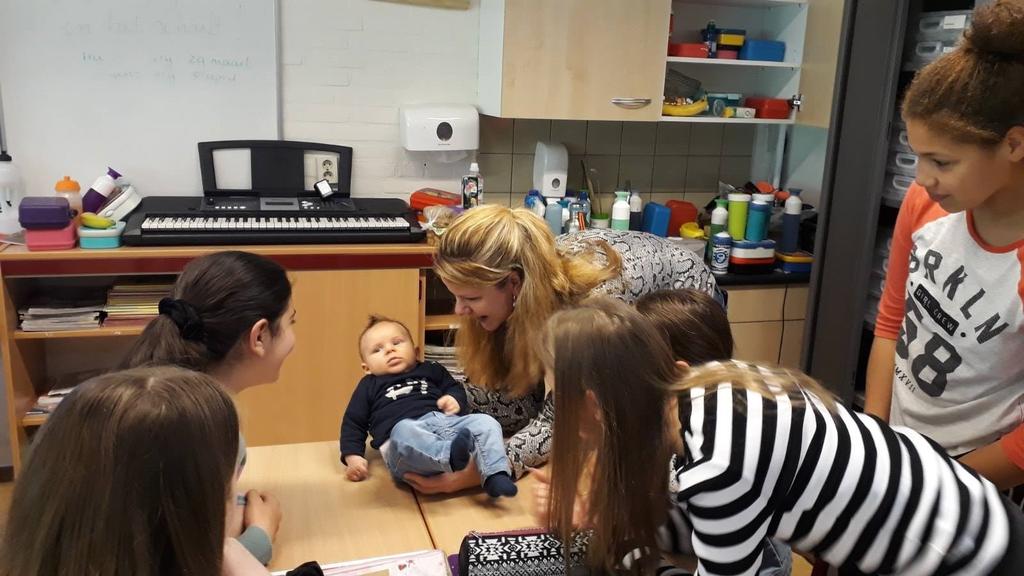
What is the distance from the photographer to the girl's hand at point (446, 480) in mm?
1509

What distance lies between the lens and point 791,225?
10.6ft

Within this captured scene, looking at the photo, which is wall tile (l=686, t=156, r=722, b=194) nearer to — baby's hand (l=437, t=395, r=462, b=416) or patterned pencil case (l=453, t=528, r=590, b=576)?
baby's hand (l=437, t=395, r=462, b=416)

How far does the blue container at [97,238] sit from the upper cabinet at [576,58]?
4.30 feet

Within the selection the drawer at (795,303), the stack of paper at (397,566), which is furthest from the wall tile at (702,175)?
the stack of paper at (397,566)

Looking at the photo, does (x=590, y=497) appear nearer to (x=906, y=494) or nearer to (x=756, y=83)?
(x=906, y=494)

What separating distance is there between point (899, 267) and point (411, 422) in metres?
1.03

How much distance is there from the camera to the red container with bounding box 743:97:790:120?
10.5 feet

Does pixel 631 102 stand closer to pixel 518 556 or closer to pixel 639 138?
pixel 639 138

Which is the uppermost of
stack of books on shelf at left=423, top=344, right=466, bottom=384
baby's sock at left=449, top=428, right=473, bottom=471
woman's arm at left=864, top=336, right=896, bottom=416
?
woman's arm at left=864, top=336, right=896, bottom=416

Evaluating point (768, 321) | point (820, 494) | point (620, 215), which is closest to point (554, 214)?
point (620, 215)

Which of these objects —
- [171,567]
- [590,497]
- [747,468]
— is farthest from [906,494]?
[171,567]

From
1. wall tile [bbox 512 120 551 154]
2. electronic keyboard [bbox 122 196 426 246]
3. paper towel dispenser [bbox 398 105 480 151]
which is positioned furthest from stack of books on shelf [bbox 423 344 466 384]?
wall tile [bbox 512 120 551 154]

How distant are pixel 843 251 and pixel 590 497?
6.31ft

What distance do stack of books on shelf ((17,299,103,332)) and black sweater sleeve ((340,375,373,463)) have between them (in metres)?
1.34
